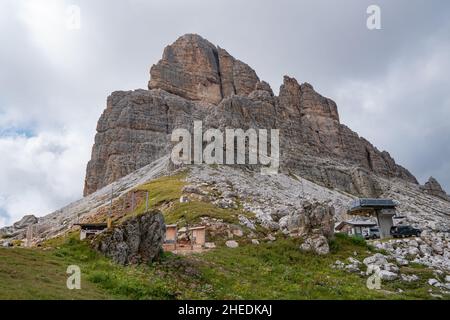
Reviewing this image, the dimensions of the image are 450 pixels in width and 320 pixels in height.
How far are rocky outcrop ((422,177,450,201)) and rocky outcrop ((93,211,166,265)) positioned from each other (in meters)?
166

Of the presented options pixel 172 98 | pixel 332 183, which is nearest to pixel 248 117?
pixel 332 183

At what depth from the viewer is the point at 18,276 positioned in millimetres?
17688

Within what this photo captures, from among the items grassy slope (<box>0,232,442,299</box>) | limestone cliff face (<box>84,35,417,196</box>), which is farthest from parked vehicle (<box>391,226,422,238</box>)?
limestone cliff face (<box>84,35,417,196</box>)

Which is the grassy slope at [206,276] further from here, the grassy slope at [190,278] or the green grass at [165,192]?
the green grass at [165,192]

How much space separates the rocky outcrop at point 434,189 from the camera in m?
166

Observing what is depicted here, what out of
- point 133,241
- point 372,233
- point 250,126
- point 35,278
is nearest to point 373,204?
point 372,233

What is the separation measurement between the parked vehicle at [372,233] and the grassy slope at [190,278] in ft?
53.2

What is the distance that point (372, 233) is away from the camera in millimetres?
49125

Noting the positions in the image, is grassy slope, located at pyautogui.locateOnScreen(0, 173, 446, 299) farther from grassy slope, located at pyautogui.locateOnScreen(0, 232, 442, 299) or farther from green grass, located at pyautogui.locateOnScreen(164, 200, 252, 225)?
green grass, located at pyautogui.locateOnScreen(164, 200, 252, 225)

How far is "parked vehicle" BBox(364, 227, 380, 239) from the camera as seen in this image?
156 ft

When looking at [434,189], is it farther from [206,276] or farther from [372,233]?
[206,276]

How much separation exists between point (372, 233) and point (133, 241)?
33919 millimetres

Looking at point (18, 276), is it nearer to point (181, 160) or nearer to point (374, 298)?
point (374, 298)

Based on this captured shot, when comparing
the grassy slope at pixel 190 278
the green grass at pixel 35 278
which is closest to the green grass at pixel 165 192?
the grassy slope at pixel 190 278
